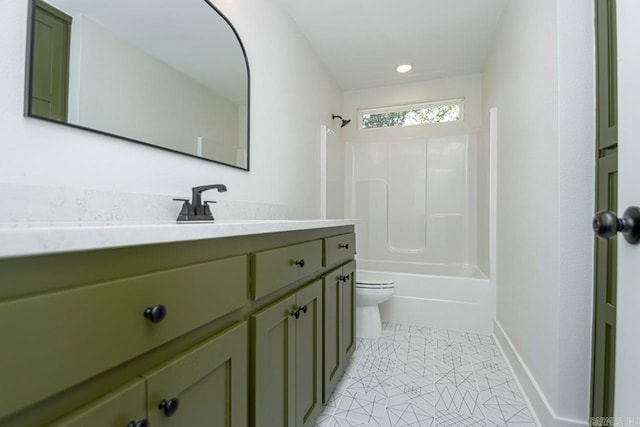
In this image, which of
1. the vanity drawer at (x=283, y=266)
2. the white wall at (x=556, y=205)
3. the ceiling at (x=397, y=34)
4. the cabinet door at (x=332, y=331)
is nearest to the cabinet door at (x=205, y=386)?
the vanity drawer at (x=283, y=266)

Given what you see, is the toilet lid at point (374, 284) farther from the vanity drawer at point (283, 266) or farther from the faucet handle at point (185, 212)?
the faucet handle at point (185, 212)

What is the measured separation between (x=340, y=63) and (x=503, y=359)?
2661 millimetres

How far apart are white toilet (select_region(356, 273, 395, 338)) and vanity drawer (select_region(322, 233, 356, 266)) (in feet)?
1.86

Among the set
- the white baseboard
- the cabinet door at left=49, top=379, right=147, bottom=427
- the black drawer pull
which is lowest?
the white baseboard

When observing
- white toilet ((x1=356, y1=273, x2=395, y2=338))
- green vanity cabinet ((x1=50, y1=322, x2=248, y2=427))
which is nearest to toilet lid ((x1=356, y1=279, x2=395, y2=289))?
white toilet ((x1=356, y1=273, x2=395, y2=338))

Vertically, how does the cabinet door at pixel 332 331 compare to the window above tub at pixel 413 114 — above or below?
below

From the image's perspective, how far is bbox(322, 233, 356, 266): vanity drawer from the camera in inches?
55.7

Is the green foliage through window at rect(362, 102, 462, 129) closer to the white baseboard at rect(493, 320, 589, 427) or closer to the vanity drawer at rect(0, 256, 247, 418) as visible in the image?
the white baseboard at rect(493, 320, 589, 427)

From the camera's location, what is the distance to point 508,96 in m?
2.04

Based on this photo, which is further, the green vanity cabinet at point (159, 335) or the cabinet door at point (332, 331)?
the cabinet door at point (332, 331)

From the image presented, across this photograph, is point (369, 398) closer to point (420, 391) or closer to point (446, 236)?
point (420, 391)

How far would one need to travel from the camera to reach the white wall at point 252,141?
0.74 m

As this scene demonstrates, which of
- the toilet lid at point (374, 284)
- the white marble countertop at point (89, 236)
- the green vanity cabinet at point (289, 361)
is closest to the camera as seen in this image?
the white marble countertop at point (89, 236)

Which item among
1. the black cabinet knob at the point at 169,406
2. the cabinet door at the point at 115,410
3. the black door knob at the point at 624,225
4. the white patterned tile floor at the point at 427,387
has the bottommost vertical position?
the white patterned tile floor at the point at 427,387
